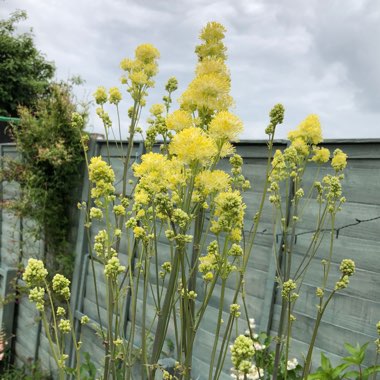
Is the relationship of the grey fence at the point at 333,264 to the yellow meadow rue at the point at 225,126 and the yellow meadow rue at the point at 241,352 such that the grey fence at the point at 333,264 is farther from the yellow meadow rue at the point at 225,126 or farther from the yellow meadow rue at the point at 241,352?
the yellow meadow rue at the point at 241,352

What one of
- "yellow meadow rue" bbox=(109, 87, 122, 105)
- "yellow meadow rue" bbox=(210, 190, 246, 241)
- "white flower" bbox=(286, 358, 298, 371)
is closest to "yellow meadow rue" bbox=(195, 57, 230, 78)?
"yellow meadow rue" bbox=(210, 190, 246, 241)

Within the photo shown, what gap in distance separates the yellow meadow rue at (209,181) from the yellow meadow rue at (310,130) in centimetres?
87

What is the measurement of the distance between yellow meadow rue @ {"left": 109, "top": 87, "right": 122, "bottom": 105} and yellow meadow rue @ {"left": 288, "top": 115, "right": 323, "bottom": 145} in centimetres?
73

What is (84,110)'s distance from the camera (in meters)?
4.16

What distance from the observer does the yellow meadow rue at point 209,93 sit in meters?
0.88

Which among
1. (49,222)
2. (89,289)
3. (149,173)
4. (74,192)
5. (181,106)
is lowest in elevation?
(89,289)

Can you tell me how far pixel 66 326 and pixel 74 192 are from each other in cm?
324

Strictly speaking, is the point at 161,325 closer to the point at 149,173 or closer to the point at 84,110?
the point at 149,173

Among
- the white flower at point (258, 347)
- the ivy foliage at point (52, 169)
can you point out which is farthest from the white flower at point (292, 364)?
the ivy foliage at point (52, 169)

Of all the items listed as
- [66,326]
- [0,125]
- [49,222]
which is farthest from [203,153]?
[0,125]

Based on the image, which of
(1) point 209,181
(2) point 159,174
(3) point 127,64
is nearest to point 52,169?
(3) point 127,64

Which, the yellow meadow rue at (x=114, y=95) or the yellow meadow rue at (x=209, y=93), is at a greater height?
the yellow meadow rue at (x=114, y=95)

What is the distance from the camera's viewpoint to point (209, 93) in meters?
0.89

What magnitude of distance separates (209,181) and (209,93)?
7.3 inches
